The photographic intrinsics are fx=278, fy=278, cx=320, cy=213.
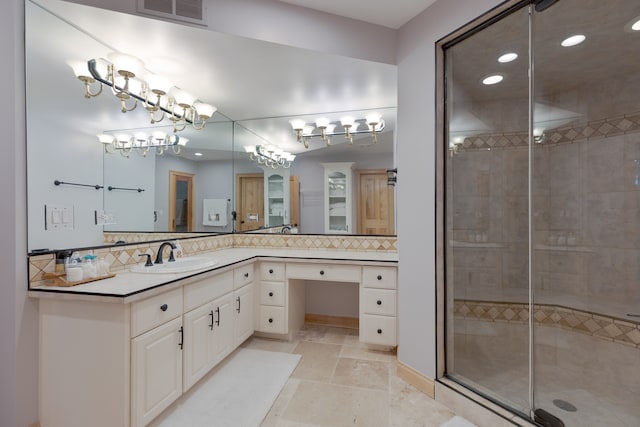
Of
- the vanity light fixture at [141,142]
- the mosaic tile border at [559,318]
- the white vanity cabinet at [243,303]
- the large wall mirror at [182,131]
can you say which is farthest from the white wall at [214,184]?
the mosaic tile border at [559,318]

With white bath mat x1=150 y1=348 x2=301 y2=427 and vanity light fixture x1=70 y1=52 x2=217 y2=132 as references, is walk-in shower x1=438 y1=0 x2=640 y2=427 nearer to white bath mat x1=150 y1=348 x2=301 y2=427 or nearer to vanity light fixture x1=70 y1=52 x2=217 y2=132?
white bath mat x1=150 y1=348 x2=301 y2=427

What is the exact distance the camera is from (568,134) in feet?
7.53

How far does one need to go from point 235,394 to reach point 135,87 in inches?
92.7

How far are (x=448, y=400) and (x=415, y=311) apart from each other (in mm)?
550

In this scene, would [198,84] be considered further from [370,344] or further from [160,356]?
[370,344]

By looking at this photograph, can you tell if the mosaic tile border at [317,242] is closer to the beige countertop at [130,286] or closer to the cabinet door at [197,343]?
the beige countertop at [130,286]

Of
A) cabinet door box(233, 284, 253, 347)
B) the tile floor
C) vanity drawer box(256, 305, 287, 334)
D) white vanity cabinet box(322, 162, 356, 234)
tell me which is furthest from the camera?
white vanity cabinet box(322, 162, 356, 234)

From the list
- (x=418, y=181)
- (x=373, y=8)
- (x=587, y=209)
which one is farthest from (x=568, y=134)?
(x=373, y=8)

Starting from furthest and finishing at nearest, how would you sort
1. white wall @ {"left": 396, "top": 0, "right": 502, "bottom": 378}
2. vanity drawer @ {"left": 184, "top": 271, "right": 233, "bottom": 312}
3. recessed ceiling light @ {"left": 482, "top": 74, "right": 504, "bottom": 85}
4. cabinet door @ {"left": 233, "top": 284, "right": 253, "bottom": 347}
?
cabinet door @ {"left": 233, "top": 284, "right": 253, "bottom": 347}
recessed ceiling light @ {"left": 482, "top": 74, "right": 504, "bottom": 85}
white wall @ {"left": 396, "top": 0, "right": 502, "bottom": 378}
vanity drawer @ {"left": 184, "top": 271, "right": 233, "bottom": 312}

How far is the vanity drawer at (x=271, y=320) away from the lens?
8.50 feet

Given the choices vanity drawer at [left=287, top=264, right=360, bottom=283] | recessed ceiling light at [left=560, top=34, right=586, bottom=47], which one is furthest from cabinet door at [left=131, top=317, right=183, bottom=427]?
recessed ceiling light at [left=560, top=34, right=586, bottom=47]

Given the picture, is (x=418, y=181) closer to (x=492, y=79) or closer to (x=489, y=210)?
(x=489, y=210)

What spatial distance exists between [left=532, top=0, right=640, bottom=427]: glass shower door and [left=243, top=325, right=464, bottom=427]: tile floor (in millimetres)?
768

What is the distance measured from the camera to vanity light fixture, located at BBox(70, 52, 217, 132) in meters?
1.79
